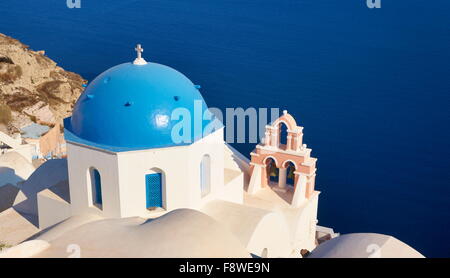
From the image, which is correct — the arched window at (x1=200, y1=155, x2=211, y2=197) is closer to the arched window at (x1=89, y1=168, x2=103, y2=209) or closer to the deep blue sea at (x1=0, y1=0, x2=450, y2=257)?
the arched window at (x1=89, y1=168, x2=103, y2=209)

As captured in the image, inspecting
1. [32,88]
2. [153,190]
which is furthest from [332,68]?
[153,190]

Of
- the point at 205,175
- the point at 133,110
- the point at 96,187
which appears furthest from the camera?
the point at 205,175

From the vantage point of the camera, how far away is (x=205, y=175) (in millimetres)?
12469

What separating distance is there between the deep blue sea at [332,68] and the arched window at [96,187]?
14.2 m

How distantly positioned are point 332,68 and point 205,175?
111 feet

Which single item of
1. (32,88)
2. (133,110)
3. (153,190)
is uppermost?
(133,110)

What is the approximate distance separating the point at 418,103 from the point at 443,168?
31.1 ft

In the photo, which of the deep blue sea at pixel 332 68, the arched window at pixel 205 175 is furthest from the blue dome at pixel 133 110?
the deep blue sea at pixel 332 68

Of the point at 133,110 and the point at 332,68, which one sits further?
the point at 332,68

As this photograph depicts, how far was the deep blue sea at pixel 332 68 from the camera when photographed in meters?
26.9

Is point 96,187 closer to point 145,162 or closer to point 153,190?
point 153,190

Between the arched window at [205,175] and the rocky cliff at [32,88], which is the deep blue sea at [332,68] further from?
the arched window at [205,175]

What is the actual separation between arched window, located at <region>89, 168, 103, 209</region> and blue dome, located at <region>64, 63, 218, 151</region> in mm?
787
